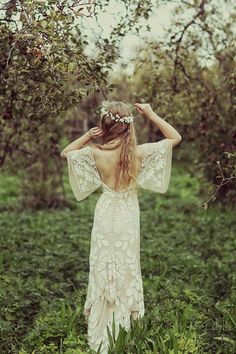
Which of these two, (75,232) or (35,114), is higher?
(35,114)

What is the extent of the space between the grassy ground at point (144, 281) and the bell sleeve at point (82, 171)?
1.07 m

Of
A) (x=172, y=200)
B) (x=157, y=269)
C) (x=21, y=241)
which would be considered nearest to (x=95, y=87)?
(x=157, y=269)

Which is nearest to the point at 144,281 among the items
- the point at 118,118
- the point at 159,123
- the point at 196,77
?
the point at 159,123

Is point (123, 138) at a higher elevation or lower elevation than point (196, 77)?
lower

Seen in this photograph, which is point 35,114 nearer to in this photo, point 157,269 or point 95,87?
point 95,87

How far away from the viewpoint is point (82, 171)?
5.84 metres

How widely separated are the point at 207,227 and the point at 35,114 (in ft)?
17.2

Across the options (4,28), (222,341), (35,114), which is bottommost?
(222,341)

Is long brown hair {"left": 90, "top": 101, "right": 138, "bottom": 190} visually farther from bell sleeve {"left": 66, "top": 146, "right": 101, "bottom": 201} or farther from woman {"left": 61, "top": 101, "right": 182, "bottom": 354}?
bell sleeve {"left": 66, "top": 146, "right": 101, "bottom": 201}

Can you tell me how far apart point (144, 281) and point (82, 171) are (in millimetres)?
2171

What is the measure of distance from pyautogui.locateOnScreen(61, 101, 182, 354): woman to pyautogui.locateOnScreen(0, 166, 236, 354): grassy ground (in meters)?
0.27

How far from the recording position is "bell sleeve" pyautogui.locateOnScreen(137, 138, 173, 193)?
5695 millimetres

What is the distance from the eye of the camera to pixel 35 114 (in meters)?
7.00

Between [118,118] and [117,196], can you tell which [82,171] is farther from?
[118,118]
